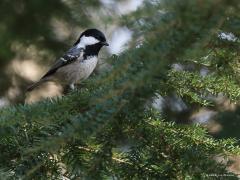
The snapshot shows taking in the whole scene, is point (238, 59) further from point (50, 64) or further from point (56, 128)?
point (50, 64)

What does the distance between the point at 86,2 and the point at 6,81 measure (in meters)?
1.11

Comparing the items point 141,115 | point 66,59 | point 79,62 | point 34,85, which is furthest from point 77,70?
point 141,115

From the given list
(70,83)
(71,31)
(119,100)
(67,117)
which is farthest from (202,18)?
(70,83)

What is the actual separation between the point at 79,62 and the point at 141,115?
2.66m

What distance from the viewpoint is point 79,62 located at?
173 inches

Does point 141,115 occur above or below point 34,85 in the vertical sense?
below

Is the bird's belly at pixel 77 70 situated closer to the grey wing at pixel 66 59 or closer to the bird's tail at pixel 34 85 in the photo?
the grey wing at pixel 66 59

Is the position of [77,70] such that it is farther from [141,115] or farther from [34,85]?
[141,115]

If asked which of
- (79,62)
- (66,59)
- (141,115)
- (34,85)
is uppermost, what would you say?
(79,62)

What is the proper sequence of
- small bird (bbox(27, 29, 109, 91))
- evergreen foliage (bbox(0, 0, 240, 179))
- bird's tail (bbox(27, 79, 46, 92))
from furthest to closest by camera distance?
1. small bird (bbox(27, 29, 109, 91))
2. bird's tail (bbox(27, 79, 46, 92))
3. evergreen foliage (bbox(0, 0, 240, 179))

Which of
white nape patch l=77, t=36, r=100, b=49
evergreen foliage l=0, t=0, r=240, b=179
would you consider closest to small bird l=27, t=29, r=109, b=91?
white nape patch l=77, t=36, r=100, b=49

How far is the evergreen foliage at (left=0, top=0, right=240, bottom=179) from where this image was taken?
133cm

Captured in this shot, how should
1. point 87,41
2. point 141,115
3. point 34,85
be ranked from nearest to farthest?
1. point 141,115
2. point 34,85
3. point 87,41

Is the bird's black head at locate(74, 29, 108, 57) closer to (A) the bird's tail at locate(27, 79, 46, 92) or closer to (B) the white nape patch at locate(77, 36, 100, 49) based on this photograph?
(B) the white nape patch at locate(77, 36, 100, 49)
